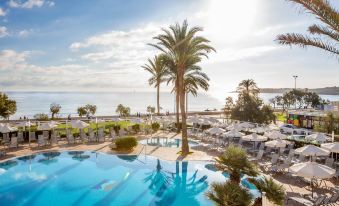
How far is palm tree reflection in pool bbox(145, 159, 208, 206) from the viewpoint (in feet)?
45.2

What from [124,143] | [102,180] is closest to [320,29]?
[102,180]

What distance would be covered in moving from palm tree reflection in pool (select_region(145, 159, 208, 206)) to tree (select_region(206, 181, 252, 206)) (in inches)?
182

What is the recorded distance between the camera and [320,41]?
9359 millimetres

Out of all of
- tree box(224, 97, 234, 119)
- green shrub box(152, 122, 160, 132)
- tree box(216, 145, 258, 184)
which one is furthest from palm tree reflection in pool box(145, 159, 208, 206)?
tree box(224, 97, 234, 119)

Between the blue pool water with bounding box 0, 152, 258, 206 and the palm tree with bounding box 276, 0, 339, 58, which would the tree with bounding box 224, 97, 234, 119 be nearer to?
the blue pool water with bounding box 0, 152, 258, 206

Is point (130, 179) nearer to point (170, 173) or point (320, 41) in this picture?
point (170, 173)

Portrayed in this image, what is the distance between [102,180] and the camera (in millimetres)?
16156

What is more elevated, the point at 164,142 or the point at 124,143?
the point at 124,143

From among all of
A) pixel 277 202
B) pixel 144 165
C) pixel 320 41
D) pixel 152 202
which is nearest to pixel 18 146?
pixel 144 165

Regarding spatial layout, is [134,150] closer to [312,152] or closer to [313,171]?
[312,152]

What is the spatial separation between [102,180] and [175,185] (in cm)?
410

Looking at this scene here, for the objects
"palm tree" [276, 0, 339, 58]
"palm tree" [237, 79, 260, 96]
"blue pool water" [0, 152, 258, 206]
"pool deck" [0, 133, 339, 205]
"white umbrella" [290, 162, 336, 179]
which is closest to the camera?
"palm tree" [276, 0, 339, 58]

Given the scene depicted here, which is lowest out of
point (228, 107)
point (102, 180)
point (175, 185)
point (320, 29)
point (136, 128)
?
point (175, 185)

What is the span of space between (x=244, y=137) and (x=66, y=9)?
14.9 meters
